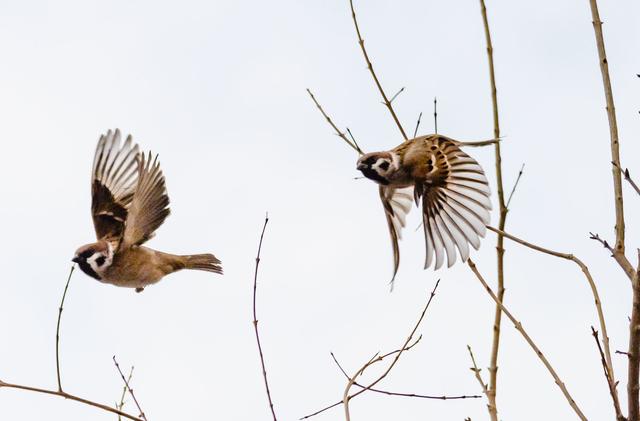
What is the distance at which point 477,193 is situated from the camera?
4.88 m

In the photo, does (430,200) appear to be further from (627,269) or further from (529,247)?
(627,269)

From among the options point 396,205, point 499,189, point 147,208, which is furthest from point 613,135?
point 147,208

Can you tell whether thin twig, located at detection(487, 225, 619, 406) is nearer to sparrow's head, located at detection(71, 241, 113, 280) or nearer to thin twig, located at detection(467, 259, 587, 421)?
thin twig, located at detection(467, 259, 587, 421)

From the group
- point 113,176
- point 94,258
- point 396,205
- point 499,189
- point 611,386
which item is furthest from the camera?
point 113,176

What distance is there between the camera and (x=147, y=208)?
561cm

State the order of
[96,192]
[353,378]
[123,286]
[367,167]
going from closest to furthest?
[353,378]
[367,167]
[123,286]
[96,192]

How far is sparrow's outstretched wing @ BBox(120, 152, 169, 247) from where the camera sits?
18.0 ft

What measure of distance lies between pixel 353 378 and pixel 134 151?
124 inches

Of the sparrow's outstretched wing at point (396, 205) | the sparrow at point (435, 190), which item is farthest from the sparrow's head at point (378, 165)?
the sparrow's outstretched wing at point (396, 205)

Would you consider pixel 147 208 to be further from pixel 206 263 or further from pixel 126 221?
pixel 206 263

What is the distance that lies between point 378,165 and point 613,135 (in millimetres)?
2226

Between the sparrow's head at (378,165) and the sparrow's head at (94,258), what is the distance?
1579mm

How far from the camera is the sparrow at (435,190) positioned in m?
4.69

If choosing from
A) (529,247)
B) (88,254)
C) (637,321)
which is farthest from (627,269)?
(88,254)
